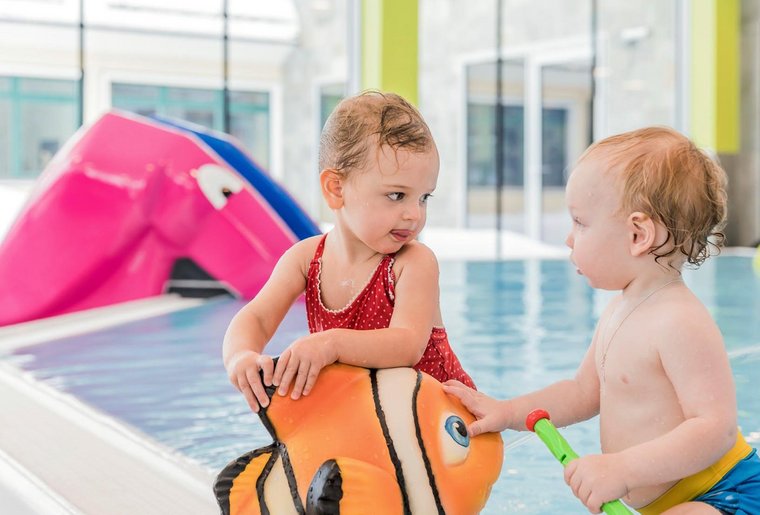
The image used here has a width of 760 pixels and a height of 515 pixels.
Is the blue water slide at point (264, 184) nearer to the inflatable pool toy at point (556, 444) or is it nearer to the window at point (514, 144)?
the inflatable pool toy at point (556, 444)

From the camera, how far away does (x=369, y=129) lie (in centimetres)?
142

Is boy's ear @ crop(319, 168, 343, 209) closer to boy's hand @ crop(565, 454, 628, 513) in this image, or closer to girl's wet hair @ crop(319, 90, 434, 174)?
girl's wet hair @ crop(319, 90, 434, 174)

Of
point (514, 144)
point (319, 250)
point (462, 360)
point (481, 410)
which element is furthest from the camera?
point (514, 144)

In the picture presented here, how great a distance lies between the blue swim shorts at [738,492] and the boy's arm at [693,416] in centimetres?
6

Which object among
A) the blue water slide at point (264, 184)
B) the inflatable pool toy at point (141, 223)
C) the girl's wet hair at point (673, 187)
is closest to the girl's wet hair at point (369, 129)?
the girl's wet hair at point (673, 187)

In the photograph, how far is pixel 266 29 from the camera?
939 centimetres

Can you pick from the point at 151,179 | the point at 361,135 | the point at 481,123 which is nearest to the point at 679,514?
the point at 361,135

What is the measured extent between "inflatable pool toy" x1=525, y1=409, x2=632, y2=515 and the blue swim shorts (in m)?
0.15

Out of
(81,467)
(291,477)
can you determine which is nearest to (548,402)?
(291,477)

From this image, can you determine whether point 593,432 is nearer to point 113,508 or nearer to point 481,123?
point 113,508

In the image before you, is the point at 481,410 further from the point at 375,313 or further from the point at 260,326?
the point at 260,326

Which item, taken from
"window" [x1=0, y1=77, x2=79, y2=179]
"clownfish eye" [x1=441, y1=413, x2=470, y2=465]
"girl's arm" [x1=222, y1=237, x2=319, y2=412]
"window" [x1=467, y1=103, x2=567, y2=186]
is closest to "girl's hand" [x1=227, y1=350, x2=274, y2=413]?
"girl's arm" [x1=222, y1=237, x2=319, y2=412]

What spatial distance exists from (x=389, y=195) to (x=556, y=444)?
0.47 m

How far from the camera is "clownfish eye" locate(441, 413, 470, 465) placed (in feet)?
4.23
